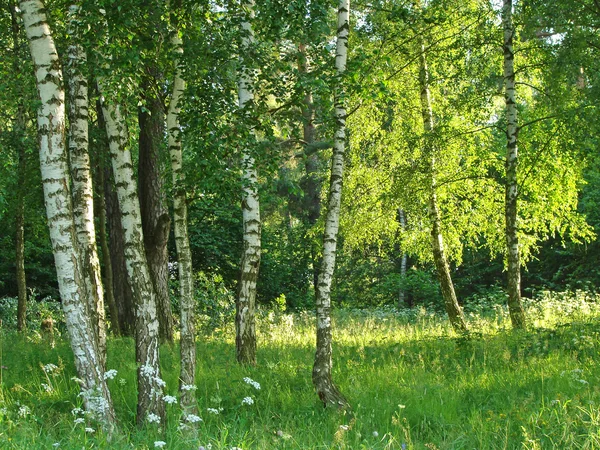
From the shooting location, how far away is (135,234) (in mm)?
6406

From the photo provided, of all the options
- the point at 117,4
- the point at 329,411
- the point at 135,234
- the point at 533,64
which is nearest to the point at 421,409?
the point at 329,411

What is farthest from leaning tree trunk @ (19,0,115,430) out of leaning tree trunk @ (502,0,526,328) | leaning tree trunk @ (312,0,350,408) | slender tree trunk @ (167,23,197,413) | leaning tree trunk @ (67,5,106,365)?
leaning tree trunk @ (502,0,526,328)

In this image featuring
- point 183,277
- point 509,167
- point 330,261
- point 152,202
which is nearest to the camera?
point 183,277

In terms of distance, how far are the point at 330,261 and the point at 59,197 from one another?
3.32m

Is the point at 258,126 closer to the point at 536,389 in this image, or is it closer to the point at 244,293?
the point at 244,293

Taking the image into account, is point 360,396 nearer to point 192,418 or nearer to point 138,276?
point 138,276

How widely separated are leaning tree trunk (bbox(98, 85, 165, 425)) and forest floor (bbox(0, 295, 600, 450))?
0.36m

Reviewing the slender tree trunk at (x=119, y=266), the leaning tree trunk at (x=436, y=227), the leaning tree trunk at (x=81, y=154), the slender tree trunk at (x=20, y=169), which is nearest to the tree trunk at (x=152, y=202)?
the slender tree trunk at (x=119, y=266)

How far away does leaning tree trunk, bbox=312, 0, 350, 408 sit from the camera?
24.7 feet

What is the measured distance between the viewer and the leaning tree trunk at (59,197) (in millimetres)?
5598

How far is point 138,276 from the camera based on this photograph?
6.36m

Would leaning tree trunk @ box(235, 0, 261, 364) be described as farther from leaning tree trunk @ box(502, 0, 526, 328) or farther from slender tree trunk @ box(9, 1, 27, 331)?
leaning tree trunk @ box(502, 0, 526, 328)

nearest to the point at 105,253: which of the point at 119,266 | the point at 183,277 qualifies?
the point at 119,266

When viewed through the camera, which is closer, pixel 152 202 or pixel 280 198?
pixel 280 198
